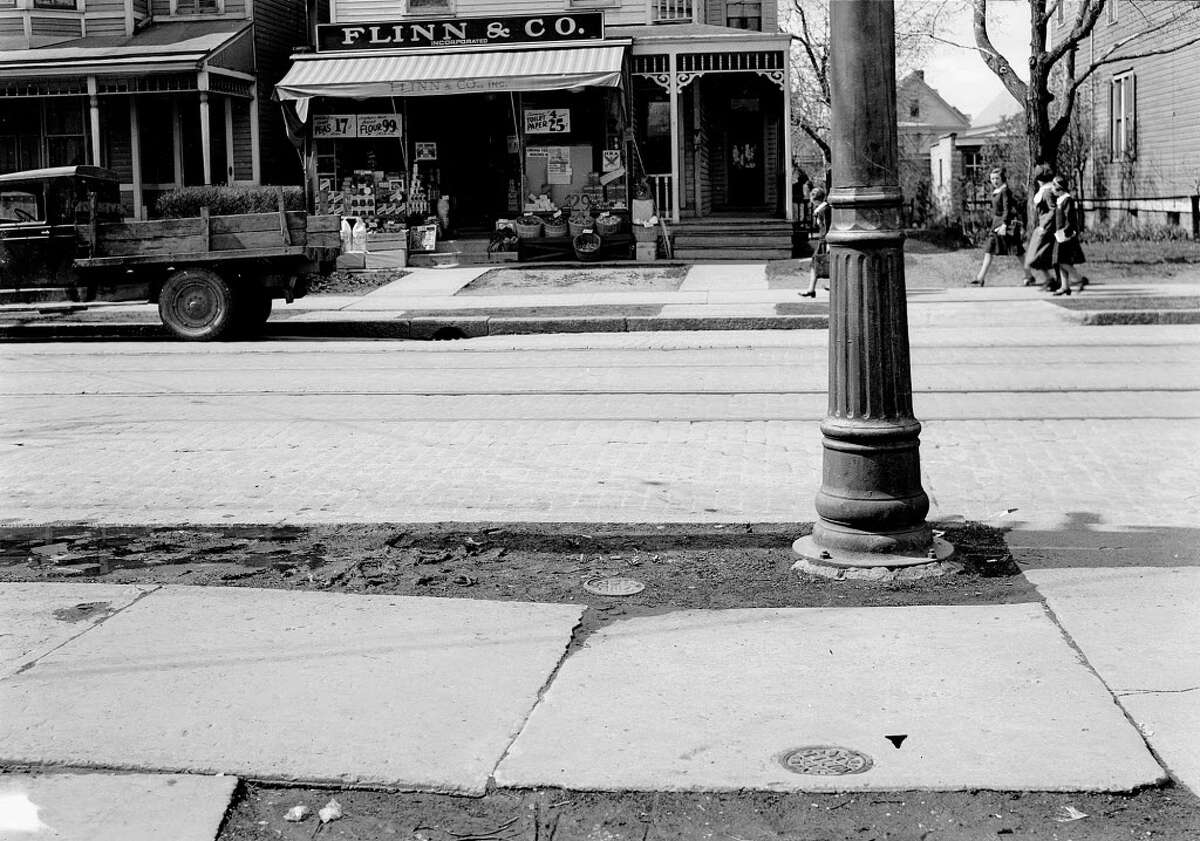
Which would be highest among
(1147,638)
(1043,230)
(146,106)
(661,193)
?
(146,106)

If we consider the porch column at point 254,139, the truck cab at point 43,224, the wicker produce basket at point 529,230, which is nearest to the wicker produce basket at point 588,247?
the wicker produce basket at point 529,230

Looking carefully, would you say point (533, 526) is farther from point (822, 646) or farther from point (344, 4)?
point (344, 4)

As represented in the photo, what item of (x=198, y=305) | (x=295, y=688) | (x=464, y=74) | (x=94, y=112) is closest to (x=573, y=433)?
(x=295, y=688)

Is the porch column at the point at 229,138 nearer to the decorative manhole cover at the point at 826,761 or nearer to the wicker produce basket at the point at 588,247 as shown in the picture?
the wicker produce basket at the point at 588,247

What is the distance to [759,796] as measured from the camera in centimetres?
374

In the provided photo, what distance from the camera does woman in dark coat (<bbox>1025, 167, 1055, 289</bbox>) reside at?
1917 centimetres

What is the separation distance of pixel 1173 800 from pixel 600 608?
2.31 m

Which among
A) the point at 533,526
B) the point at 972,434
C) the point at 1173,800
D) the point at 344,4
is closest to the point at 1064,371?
the point at 972,434

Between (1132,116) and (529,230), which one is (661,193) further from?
(1132,116)

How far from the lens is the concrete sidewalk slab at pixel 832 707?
3.83 m

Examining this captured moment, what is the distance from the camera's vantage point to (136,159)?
30.0 metres

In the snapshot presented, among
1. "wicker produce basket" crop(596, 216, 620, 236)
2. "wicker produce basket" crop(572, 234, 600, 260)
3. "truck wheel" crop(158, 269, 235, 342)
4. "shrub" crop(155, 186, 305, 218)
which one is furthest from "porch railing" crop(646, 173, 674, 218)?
"truck wheel" crop(158, 269, 235, 342)

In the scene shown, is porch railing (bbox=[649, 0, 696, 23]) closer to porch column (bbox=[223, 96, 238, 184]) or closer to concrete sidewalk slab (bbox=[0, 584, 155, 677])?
porch column (bbox=[223, 96, 238, 184])

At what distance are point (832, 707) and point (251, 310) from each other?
14.3 meters
